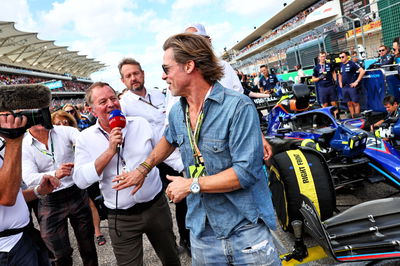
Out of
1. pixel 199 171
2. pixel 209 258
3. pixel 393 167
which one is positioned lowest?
pixel 393 167

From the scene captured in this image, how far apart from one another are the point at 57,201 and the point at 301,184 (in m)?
2.32

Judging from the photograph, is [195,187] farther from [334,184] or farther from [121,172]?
[334,184]

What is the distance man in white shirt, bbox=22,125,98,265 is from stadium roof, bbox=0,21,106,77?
4368 cm

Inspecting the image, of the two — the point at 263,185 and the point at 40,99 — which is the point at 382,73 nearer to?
the point at 263,185

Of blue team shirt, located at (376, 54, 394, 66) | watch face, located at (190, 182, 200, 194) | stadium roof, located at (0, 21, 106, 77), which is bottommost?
blue team shirt, located at (376, 54, 394, 66)

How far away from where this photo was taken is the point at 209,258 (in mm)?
1633

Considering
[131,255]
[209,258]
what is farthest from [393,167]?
[131,255]

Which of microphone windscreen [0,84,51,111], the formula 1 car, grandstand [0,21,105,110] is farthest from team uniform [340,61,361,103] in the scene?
grandstand [0,21,105,110]

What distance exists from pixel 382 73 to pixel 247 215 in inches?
307

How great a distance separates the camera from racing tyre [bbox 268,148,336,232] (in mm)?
2957

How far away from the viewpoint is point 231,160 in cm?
151

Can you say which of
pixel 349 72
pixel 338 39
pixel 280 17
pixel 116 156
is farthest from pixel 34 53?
pixel 116 156

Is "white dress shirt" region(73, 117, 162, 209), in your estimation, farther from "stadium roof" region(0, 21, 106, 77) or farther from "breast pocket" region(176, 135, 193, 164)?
"stadium roof" region(0, 21, 106, 77)

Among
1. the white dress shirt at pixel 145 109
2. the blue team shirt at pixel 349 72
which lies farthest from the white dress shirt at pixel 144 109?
the blue team shirt at pixel 349 72
